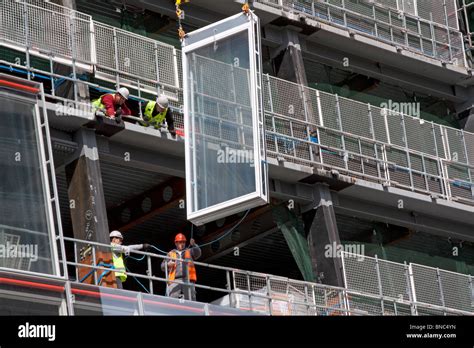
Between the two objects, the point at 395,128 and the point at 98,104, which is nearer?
the point at 98,104

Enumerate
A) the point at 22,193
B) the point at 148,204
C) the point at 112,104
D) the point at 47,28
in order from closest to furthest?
1. the point at 22,193
2. the point at 47,28
3. the point at 112,104
4. the point at 148,204

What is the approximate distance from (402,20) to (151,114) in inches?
413

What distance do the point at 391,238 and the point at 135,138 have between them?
28.8ft

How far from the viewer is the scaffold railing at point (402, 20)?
3562 centimetres

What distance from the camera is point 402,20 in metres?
37.2

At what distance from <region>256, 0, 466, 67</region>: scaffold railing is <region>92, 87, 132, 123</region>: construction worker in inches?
265

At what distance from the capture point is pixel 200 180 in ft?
88.4

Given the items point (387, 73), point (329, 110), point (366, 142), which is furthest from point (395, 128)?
point (387, 73)

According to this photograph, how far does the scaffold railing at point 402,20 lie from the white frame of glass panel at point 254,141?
6.48m

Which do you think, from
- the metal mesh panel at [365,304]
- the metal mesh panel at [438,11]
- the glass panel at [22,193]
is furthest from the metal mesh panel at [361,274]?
the metal mesh panel at [438,11]

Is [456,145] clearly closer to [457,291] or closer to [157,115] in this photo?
[457,291]

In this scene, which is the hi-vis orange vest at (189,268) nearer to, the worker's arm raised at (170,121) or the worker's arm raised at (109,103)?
the worker's arm raised at (170,121)
